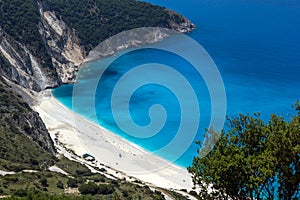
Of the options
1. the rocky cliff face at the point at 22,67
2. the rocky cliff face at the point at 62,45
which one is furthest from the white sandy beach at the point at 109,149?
the rocky cliff face at the point at 62,45

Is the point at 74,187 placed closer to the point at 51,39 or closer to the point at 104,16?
the point at 51,39

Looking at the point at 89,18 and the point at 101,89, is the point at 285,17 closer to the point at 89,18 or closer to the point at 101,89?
the point at 89,18

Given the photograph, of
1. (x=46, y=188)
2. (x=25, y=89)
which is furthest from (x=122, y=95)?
(x=46, y=188)

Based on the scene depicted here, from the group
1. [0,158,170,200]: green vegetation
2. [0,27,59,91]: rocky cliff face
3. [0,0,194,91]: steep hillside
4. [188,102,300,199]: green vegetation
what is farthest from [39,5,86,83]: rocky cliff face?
[188,102,300,199]: green vegetation

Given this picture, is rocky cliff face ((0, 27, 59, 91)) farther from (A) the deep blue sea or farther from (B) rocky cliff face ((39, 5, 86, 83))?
(B) rocky cliff face ((39, 5, 86, 83))

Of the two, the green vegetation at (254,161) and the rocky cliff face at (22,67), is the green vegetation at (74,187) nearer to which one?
the green vegetation at (254,161)
